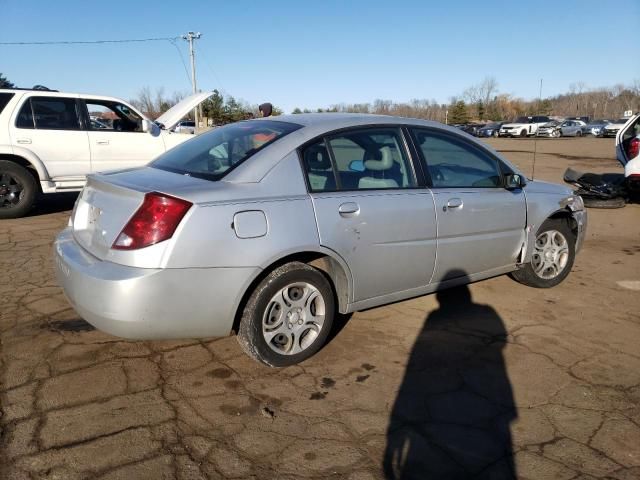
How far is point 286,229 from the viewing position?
10.0ft

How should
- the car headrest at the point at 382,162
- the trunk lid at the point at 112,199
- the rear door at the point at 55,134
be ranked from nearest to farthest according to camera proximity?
the trunk lid at the point at 112,199, the car headrest at the point at 382,162, the rear door at the point at 55,134

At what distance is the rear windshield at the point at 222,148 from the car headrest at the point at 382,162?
58cm

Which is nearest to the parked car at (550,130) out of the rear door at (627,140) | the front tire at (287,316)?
the rear door at (627,140)

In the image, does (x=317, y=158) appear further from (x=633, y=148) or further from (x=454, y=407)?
(x=633, y=148)

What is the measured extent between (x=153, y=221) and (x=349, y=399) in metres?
1.51

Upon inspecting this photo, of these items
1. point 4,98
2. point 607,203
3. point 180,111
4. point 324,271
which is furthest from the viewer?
point 607,203

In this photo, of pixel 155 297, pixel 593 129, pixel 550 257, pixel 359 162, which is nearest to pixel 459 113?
pixel 593 129

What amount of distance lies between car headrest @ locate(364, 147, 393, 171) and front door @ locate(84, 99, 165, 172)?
5708 millimetres

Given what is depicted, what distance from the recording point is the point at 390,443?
2.60 m

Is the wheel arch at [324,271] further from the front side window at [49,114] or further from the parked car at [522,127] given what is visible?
the parked car at [522,127]

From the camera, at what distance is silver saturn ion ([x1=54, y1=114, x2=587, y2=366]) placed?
2.81 m

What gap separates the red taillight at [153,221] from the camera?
2766 mm

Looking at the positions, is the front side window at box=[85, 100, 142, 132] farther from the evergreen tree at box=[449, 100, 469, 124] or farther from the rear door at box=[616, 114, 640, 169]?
the evergreen tree at box=[449, 100, 469, 124]

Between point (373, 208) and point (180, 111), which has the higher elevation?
point (180, 111)
